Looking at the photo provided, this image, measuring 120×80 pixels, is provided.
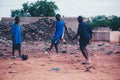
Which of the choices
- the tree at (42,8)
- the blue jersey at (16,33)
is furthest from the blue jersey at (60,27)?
the tree at (42,8)

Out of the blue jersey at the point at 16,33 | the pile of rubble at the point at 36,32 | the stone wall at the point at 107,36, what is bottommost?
the stone wall at the point at 107,36

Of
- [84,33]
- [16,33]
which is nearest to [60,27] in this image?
[16,33]

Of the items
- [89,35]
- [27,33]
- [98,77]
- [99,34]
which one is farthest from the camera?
[99,34]

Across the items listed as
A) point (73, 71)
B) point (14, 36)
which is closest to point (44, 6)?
point (14, 36)

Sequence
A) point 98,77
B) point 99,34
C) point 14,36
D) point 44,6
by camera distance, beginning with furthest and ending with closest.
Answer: point 44,6, point 99,34, point 14,36, point 98,77

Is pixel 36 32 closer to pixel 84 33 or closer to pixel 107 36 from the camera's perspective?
pixel 107 36

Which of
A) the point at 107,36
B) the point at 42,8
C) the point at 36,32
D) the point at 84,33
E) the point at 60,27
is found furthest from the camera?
the point at 42,8

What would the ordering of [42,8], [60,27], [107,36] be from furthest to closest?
[42,8] < [107,36] < [60,27]

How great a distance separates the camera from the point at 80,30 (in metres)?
8.54

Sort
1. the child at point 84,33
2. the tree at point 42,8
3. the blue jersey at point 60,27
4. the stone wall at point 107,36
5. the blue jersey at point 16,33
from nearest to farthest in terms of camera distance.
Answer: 1. the child at point 84,33
2. the blue jersey at point 16,33
3. the blue jersey at point 60,27
4. the stone wall at point 107,36
5. the tree at point 42,8

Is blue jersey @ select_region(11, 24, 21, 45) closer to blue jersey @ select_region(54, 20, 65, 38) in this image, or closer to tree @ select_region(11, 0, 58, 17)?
blue jersey @ select_region(54, 20, 65, 38)

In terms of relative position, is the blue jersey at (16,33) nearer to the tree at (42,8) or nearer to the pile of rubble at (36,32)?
the pile of rubble at (36,32)

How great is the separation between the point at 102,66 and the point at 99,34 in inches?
764

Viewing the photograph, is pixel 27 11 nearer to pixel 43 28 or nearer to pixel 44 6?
pixel 44 6
